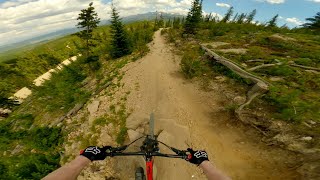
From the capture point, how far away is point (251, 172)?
1012 centimetres

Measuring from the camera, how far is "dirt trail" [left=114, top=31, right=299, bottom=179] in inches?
413

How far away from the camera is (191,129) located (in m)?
13.5

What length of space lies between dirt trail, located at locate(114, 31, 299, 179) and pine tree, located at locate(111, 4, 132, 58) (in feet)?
24.6

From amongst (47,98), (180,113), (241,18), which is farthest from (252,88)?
(241,18)

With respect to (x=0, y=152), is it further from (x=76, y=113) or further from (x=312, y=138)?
(x=312, y=138)

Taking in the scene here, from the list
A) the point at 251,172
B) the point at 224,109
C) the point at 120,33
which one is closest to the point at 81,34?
A: the point at 120,33

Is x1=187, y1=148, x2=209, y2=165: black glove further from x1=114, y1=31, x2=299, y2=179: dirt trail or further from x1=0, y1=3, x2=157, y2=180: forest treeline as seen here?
x1=0, y1=3, x2=157, y2=180: forest treeline

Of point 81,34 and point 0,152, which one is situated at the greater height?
point 81,34

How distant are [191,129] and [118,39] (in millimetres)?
18152

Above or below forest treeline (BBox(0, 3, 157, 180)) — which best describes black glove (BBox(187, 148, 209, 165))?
above

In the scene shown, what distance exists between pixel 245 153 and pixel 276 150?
144cm

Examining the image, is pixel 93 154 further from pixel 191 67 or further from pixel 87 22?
pixel 87 22

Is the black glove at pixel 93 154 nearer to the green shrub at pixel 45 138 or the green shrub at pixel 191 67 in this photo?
the green shrub at pixel 45 138

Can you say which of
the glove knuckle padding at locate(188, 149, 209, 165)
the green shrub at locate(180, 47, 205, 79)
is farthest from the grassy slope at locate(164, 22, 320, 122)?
the glove knuckle padding at locate(188, 149, 209, 165)
